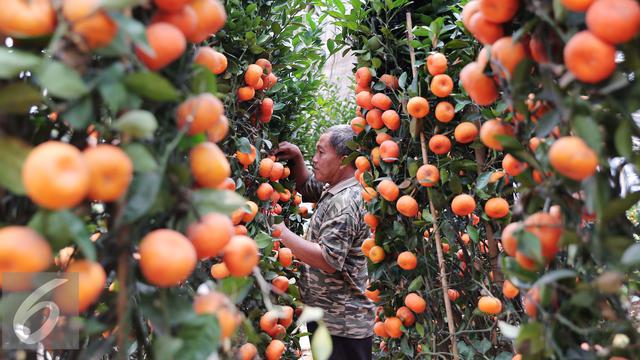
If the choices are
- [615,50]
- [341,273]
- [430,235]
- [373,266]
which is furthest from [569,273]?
[341,273]

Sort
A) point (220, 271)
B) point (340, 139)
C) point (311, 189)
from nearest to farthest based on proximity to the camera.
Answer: point (220, 271), point (340, 139), point (311, 189)

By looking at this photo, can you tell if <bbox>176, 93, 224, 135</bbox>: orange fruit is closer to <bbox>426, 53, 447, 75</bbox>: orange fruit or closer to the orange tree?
the orange tree

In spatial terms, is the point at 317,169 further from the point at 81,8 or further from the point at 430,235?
the point at 81,8

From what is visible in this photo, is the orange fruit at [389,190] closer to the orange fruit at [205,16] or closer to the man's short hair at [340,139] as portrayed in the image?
the man's short hair at [340,139]

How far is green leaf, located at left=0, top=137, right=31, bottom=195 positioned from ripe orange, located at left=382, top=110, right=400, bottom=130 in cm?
141

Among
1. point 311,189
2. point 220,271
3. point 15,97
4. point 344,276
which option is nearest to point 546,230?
point 15,97

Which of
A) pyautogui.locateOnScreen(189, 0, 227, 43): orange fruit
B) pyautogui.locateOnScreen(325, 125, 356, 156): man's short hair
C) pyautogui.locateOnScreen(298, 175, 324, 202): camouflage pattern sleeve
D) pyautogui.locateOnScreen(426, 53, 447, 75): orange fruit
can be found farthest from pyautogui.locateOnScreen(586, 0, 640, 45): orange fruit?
pyautogui.locateOnScreen(298, 175, 324, 202): camouflage pattern sleeve

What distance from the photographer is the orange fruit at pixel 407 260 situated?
5.61ft

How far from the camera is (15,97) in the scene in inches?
19.7

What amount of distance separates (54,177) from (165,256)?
0.45ft

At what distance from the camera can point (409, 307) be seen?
1.76 meters

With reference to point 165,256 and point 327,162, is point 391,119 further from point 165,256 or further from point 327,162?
point 165,256

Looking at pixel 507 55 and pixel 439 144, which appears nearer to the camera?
pixel 507 55

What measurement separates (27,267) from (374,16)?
1752mm
